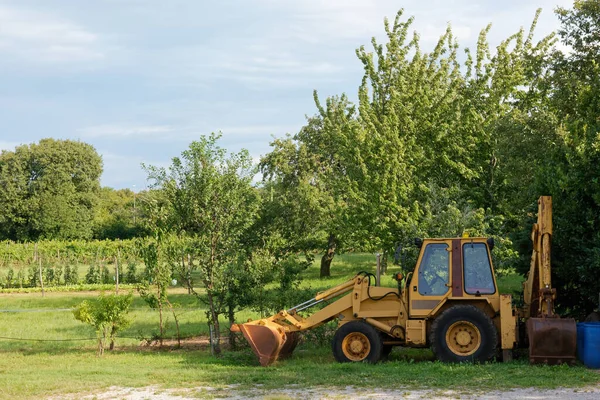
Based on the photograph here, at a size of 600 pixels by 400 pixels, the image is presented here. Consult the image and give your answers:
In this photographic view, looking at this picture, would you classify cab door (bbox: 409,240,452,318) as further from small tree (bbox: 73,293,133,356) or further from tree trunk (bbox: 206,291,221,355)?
small tree (bbox: 73,293,133,356)

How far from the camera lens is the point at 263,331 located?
13.6 metres

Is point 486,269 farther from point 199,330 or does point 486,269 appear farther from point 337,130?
point 337,130

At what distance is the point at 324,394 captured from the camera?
10352 millimetres

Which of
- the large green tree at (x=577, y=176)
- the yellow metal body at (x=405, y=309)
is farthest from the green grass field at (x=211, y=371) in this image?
the large green tree at (x=577, y=176)

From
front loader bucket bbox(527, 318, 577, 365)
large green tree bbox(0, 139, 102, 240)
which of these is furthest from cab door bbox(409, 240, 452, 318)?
large green tree bbox(0, 139, 102, 240)

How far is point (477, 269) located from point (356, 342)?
2.69 meters

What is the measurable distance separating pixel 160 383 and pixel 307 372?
252cm

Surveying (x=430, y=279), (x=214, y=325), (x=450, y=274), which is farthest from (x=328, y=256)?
(x=450, y=274)

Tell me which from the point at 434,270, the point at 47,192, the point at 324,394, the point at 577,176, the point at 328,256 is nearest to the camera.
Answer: the point at 324,394

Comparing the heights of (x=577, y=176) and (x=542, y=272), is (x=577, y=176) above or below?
above

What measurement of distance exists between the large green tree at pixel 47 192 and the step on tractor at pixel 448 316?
61.9 meters

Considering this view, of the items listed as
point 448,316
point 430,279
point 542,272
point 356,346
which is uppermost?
point 542,272

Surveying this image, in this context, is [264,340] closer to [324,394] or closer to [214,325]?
[214,325]

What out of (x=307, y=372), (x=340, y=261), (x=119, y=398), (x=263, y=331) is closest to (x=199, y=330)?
(x=263, y=331)
